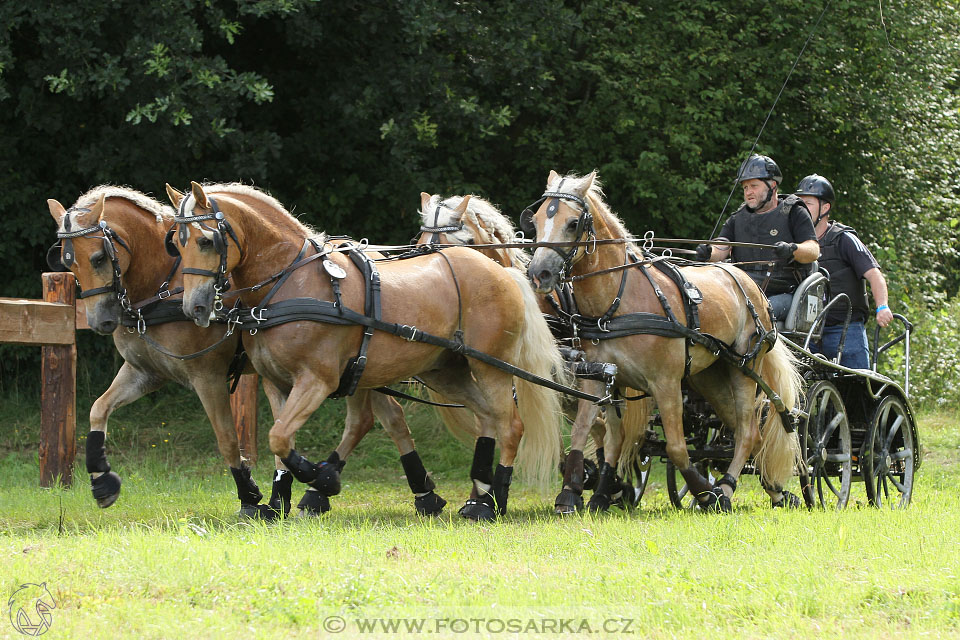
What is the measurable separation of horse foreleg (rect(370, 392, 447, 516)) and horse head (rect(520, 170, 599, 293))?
1.52m

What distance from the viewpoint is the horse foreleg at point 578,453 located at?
6.68m

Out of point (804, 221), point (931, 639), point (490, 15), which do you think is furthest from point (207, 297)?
point (490, 15)

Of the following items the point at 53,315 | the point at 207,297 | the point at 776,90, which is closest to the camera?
the point at 207,297

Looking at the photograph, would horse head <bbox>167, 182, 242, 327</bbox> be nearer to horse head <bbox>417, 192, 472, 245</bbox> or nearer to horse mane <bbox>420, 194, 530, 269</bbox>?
horse head <bbox>417, 192, 472, 245</bbox>

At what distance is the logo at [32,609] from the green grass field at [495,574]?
37mm

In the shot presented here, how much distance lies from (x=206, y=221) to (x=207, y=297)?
401 mm

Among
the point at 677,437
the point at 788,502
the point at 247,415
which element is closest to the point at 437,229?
the point at 677,437

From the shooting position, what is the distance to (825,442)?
24.3 feet

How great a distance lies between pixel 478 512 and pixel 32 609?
10.3ft

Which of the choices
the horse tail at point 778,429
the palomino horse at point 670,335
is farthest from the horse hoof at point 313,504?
the horse tail at point 778,429

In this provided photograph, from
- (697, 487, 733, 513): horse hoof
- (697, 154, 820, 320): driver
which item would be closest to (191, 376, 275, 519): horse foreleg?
(697, 487, 733, 513): horse hoof

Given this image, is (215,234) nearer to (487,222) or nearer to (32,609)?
(32,609)

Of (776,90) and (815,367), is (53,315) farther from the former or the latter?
(776,90)

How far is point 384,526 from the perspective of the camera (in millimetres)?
6012
